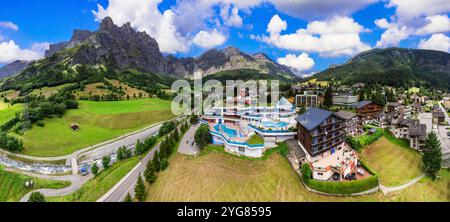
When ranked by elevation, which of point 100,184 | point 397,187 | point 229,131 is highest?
point 229,131

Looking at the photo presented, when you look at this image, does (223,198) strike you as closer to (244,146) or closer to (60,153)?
(244,146)

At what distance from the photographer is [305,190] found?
24188 mm

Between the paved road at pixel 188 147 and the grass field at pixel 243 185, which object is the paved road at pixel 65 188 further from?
the paved road at pixel 188 147

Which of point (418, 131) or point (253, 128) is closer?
point (418, 131)

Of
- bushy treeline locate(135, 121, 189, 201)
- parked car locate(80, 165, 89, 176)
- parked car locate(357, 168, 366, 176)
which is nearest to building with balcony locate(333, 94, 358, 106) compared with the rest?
parked car locate(357, 168, 366, 176)

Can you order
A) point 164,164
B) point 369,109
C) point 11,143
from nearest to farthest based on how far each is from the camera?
point 164,164, point 11,143, point 369,109

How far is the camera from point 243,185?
2541cm

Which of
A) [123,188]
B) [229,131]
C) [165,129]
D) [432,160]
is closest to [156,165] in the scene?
[123,188]

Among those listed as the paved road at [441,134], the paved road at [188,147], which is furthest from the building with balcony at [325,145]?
the paved road at [188,147]

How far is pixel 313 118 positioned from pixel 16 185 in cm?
3985

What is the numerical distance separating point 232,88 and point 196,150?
2016 inches

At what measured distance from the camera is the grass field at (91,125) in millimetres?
48406

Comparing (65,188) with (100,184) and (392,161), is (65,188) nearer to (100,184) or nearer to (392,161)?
(100,184)

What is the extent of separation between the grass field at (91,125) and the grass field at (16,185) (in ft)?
29.2
